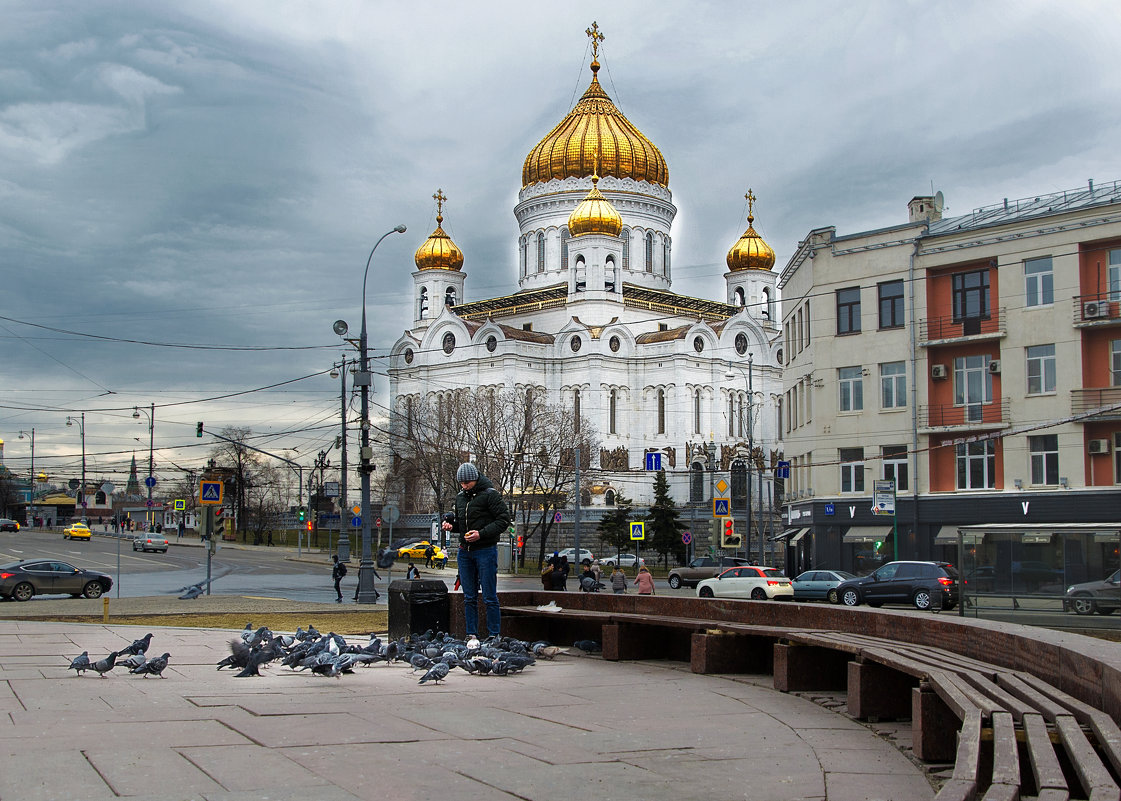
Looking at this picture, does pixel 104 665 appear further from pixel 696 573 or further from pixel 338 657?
pixel 696 573

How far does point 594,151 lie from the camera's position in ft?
306

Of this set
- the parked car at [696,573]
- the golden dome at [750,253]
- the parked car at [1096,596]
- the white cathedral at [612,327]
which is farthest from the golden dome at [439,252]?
the parked car at [1096,596]

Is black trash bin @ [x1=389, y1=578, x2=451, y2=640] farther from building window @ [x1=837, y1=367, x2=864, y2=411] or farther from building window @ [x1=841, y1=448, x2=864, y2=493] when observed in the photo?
building window @ [x1=837, y1=367, x2=864, y2=411]

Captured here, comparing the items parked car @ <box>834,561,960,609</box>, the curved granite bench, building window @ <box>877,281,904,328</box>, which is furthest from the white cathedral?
the curved granite bench

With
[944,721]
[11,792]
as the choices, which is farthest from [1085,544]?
[11,792]

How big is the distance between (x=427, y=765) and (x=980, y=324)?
3498 cm

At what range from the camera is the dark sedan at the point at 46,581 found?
2973 centimetres

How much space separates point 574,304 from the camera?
3445 inches

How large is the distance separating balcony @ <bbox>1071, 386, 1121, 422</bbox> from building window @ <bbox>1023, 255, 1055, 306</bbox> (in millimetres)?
2955

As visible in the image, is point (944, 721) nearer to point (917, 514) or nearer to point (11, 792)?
point (11, 792)

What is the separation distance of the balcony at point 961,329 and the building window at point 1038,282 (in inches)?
37.0

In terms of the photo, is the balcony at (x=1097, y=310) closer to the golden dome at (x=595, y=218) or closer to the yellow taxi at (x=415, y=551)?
the yellow taxi at (x=415, y=551)

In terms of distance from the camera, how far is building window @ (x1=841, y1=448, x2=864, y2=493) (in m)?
40.9

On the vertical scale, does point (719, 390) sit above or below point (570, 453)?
above
